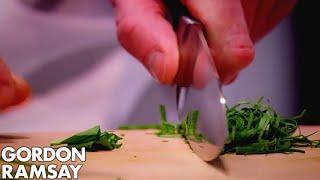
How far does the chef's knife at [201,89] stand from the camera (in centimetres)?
63

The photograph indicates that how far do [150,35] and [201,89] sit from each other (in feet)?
0.62

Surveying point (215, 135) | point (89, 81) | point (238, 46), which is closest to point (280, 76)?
point (238, 46)

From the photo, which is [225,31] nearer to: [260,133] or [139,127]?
[260,133]

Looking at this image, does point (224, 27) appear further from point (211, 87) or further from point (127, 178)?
point (127, 178)

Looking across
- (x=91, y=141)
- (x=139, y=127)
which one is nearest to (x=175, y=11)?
(x=139, y=127)

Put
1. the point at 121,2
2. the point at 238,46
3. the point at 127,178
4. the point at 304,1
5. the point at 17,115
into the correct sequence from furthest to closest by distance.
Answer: the point at 304,1 < the point at 17,115 < the point at 121,2 < the point at 238,46 < the point at 127,178

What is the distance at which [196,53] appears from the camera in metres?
0.74

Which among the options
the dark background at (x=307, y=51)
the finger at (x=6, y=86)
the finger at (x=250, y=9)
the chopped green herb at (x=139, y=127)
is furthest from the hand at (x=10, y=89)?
the dark background at (x=307, y=51)

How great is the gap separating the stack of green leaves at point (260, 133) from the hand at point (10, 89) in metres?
0.42

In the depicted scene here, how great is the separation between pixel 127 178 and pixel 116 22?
48 centimetres

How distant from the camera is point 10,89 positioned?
2.99 feet

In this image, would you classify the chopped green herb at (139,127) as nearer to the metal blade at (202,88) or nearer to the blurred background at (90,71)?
the blurred background at (90,71)

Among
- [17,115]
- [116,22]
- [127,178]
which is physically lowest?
[127,178]

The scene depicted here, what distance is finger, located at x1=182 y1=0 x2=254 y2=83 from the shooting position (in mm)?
839
